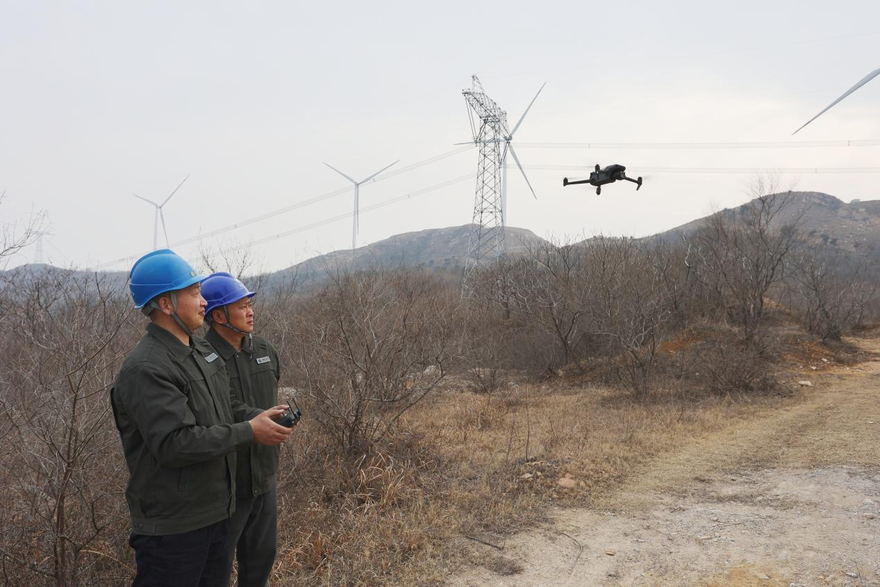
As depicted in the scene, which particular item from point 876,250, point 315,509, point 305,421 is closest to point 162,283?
point 315,509

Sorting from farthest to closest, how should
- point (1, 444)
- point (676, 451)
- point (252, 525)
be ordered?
point (676, 451) < point (1, 444) < point (252, 525)

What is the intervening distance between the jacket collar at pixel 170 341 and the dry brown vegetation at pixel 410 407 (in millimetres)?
1394

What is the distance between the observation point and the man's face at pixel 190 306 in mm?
2371

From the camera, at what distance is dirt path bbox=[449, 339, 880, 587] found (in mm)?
4586

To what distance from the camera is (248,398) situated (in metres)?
3.23

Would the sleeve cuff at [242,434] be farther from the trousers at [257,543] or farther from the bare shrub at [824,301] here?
the bare shrub at [824,301]

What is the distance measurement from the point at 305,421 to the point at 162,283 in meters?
4.66

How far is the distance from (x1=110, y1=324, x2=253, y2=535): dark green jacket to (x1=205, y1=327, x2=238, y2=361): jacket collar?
873 mm

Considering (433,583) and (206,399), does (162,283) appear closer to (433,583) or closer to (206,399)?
(206,399)

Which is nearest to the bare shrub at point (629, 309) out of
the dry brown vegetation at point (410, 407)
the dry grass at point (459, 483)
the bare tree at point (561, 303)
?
the dry brown vegetation at point (410, 407)

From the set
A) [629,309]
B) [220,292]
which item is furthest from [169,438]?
A: [629,309]

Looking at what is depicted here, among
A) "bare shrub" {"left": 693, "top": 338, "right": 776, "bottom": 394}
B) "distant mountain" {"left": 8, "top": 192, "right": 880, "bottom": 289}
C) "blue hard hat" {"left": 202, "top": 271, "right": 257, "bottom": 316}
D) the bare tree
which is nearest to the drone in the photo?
"blue hard hat" {"left": 202, "top": 271, "right": 257, "bottom": 316}

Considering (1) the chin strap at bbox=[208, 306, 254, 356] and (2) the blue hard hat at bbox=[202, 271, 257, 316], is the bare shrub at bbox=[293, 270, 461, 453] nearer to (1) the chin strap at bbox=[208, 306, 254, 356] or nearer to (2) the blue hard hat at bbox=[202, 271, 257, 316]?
(1) the chin strap at bbox=[208, 306, 254, 356]

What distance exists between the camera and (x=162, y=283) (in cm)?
231
